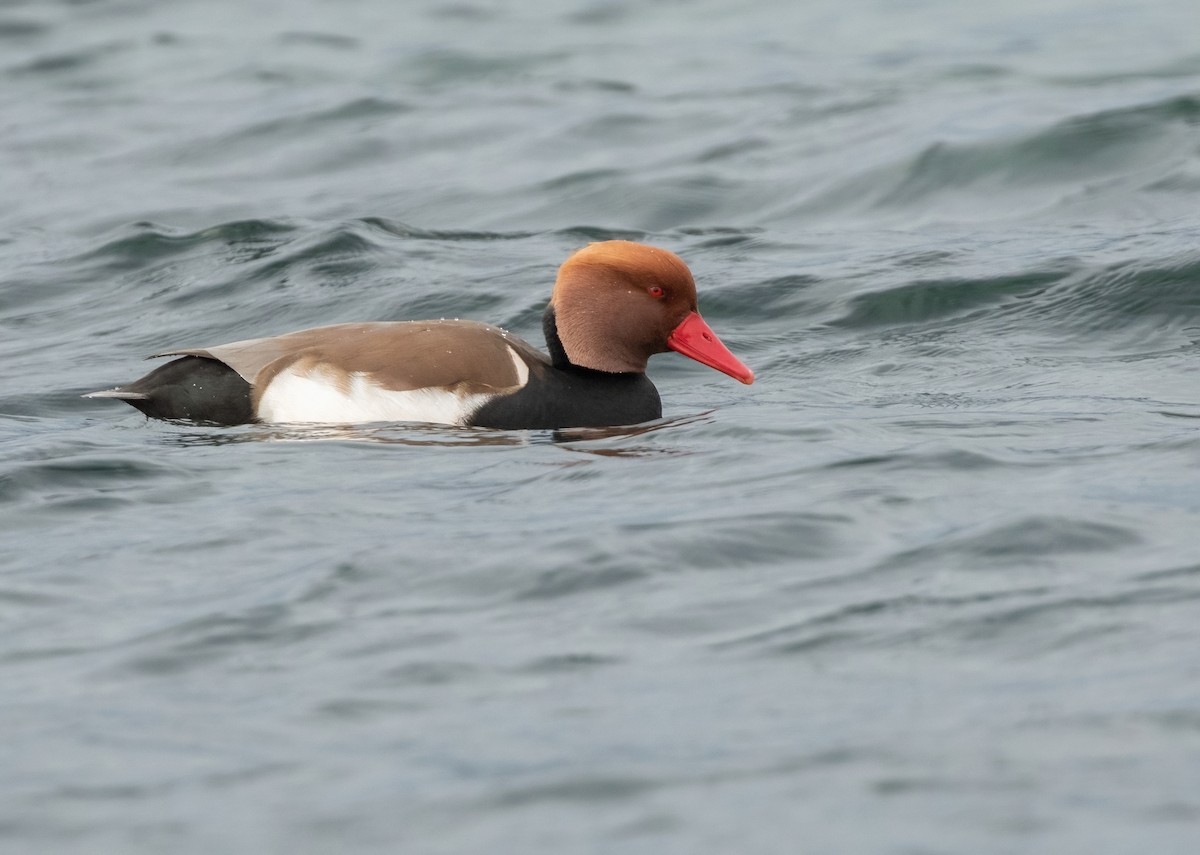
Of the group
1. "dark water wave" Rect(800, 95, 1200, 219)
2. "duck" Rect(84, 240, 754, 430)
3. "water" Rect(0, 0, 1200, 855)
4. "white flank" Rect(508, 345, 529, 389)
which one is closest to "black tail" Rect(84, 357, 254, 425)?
"duck" Rect(84, 240, 754, 430)

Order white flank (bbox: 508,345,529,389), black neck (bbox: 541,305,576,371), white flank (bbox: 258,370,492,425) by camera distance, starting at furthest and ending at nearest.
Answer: black neck (bbox: 541,305,576,371), white flank (bbox: 508,345,529,389), white flank (bbox: 258,370,492,425)

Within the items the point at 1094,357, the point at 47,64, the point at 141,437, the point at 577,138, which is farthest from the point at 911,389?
the point at 47,64

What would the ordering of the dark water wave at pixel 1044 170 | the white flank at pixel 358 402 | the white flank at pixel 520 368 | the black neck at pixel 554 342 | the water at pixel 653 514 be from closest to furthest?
the water at pixel 653 514 < the white flank at pixel 358 402 < the white flank at pixel 520 368 < the black neck at pixel 554 342 < the dark water wave at pixel 1044 170

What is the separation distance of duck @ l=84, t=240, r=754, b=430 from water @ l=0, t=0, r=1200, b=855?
26 centimetres

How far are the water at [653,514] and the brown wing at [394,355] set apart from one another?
0.39m

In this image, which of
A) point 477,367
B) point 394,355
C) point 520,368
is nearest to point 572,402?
point 520,368

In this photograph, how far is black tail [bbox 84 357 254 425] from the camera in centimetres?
789

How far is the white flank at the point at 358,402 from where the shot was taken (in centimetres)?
780

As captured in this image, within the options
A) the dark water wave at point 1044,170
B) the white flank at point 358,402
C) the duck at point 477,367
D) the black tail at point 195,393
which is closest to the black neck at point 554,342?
the duck at point 477,367

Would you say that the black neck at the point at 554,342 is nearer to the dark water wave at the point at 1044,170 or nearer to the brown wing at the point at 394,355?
the brown wing at the point at 394,355

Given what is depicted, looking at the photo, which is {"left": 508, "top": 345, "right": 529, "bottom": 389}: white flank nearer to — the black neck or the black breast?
the black breast

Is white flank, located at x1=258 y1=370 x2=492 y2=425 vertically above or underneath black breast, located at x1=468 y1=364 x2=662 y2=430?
above

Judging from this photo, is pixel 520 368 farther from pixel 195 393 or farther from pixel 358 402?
pixel 195 393

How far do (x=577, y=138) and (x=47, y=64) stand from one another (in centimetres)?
706
